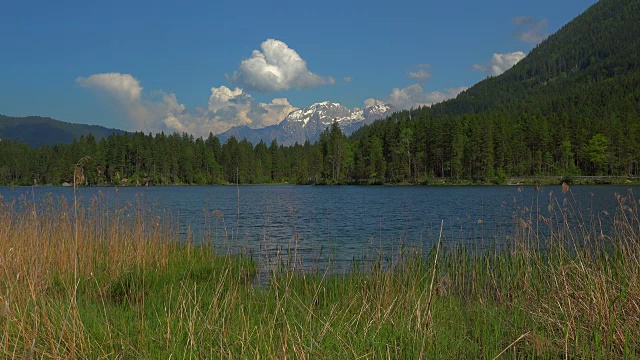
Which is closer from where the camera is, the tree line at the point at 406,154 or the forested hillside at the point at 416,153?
the tree line at the point at 406,154

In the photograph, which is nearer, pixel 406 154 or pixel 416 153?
pixel 406 154

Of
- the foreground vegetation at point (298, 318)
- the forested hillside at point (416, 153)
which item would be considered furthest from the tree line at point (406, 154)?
the foreground vegetation at point (298, 318)

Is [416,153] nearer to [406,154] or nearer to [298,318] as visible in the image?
[406,154]

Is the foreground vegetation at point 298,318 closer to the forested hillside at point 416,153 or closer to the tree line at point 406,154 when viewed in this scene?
the forested hillside at point 416,153

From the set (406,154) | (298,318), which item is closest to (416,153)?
(406,154)

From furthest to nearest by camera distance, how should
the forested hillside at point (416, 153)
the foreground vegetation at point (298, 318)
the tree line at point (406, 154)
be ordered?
the forested hillside at point (416, 153) → the tree line at point (406, 154) → the foreground vegetation at point (298, 318)

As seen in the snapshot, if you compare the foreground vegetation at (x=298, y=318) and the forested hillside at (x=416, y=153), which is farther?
the forested hillside at (x=416, y=153)

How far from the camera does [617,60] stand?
19450 cm

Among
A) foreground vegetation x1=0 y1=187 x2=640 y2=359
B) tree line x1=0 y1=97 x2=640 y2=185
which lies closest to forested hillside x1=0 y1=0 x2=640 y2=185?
tree line x1=0 y1=97 x2=640 y2=185

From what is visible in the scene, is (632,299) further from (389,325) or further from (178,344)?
(178,344)

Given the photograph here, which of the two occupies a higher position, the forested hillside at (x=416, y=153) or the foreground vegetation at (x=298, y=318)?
the forested hillside at (x=416, y=153)

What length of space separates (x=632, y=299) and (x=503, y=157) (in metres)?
91.4

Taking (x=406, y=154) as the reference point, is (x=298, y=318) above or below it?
below

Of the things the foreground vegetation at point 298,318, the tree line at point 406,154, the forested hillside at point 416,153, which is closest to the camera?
the foreground vegetation at point 298,318
